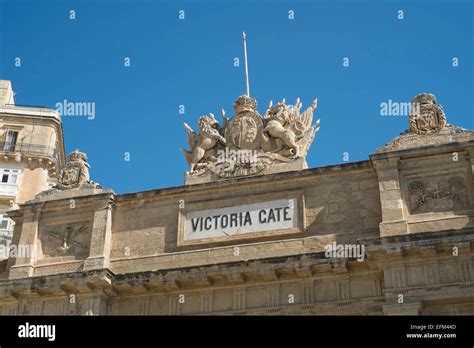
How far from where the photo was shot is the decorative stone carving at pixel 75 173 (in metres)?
20.5

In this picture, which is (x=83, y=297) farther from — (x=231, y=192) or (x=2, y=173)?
(x=2, y=173)

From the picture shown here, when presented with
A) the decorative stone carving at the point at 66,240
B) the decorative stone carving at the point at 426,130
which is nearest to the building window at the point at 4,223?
the decorative stone carving at the point at 66,240

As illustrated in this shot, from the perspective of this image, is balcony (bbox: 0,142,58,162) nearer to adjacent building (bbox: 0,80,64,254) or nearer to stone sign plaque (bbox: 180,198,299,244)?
adjacent building (bbox: 0,80,64,254)

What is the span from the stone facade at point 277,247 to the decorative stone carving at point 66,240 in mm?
33

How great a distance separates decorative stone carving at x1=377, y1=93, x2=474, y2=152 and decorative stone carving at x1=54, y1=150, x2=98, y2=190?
26.0 feet

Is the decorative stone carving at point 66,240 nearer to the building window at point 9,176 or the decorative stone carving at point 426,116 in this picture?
the decorative stone carving at point 426,116

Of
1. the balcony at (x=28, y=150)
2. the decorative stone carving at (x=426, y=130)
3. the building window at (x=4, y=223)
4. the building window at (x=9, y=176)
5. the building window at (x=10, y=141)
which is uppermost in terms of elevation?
the building window at (x=10, y=141)

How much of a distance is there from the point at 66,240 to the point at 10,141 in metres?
17.1

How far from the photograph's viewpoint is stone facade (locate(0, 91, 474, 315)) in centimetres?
1622

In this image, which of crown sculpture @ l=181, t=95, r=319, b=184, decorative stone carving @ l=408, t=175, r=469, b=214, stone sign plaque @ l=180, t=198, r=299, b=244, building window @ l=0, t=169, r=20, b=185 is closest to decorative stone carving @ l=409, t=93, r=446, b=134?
decorative stone carving @ l=408, t=175, r=469, b=214

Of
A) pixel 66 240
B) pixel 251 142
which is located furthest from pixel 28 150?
pixel 251 142

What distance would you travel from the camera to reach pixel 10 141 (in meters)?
35.3
